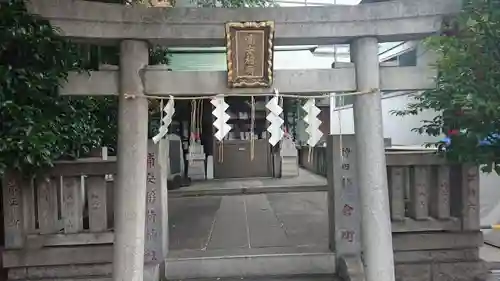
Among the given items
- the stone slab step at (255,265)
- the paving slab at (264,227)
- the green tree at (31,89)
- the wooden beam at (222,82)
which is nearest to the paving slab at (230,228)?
the paving slab at (264,227)

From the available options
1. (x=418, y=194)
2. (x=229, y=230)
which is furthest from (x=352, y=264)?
(x=229, y=230)

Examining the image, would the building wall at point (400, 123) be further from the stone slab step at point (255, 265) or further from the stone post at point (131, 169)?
the stone post at point (131, 169)

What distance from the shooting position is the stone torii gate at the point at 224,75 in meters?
4.25

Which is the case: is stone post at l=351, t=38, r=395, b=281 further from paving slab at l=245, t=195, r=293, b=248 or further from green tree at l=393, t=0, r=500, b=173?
paving slab at l=245, t=195, r=293, b=248

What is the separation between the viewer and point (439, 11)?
4418 mm


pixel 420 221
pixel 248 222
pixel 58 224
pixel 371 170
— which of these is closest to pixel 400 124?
pixel 248 222

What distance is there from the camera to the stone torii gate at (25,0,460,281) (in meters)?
4.25

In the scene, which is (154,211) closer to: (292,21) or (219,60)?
→ (292,21)

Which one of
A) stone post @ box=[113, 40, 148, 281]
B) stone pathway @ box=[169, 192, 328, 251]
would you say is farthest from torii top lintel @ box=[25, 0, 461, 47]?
stone pathway @ box=[169, 192, 328, 251]

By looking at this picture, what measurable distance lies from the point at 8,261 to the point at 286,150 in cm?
1139

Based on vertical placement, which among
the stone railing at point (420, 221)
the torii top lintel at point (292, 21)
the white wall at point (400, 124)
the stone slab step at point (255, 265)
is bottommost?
the stone slab step at point (255, 265)

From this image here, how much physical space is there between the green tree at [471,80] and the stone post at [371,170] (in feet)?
2.15

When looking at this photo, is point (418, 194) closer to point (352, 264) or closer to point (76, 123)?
point (352, 264)

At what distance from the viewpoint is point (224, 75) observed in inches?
175
